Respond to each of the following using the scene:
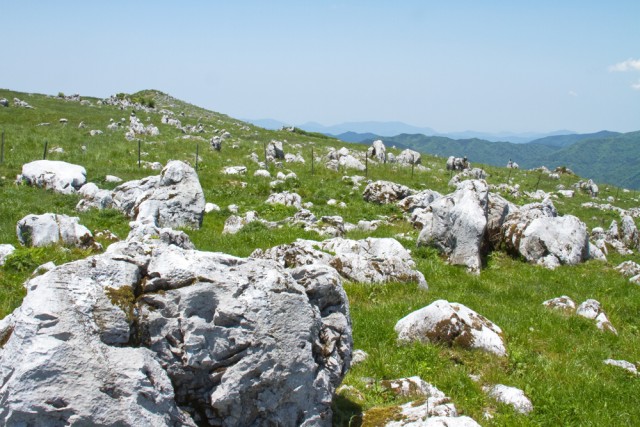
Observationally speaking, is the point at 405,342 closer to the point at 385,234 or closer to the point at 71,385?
the point at 71,385

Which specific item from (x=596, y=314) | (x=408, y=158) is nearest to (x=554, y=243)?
(x=596, y=314)

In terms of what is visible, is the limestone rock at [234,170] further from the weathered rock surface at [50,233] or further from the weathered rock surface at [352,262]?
the weathered rock surface at [352,262]

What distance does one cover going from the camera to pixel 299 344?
598cm

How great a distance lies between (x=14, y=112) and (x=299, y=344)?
216ft

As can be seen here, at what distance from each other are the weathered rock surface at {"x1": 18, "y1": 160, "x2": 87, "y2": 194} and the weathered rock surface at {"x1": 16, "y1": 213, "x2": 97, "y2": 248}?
10602 millimetres

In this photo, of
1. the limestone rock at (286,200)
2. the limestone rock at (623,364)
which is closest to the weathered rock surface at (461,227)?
the limestone rock at (623,364)

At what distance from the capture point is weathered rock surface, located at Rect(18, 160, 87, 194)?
26.5 meters

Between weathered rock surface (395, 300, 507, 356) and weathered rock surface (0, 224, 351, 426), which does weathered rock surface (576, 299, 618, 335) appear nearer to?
weathered rock surface (395, 300, 507, 356)

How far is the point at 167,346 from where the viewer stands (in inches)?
219

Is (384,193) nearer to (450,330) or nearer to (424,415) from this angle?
(450,330)

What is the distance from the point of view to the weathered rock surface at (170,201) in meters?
21.2

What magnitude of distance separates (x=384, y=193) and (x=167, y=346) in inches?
1051

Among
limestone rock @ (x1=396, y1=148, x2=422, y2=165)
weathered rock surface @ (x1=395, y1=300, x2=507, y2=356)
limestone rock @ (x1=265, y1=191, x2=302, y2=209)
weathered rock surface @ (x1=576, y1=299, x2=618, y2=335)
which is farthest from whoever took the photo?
limestone rock @ (x1=396, y1=148, x2=422, y2=165)

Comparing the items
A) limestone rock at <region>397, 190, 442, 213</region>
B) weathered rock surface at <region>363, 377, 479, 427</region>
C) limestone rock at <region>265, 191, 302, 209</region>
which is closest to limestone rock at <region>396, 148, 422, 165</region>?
limestone rock at <region>397, 190, 442, 213</region>
